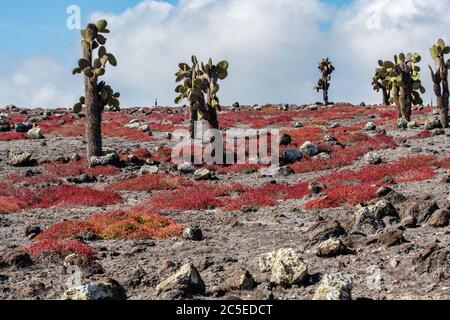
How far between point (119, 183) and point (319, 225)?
14.9 metres

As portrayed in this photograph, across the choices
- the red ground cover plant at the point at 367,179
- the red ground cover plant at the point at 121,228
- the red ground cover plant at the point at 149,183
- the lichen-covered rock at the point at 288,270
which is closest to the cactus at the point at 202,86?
the red ground cover plant at the point at 149,183

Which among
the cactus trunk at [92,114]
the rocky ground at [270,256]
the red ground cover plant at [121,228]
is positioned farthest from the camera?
the cactus trunk at [92,114]

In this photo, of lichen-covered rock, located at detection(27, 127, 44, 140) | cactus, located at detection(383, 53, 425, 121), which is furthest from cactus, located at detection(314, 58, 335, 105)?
lichen-covered rock, located at detection(27, 127, 44, 140)

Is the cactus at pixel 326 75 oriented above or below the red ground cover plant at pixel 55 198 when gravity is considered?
above

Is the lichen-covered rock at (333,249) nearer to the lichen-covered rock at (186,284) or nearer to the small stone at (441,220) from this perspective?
the small stone at (441,220)

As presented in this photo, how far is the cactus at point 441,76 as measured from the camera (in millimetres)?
39312

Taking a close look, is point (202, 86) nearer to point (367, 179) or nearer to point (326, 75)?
point (367, 179)

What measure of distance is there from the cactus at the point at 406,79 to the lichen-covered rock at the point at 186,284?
3751cm

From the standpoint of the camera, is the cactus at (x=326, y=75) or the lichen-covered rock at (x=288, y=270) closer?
the lichen-covered rock at (x=288, y=270)

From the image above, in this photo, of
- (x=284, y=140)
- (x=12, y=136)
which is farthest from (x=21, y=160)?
(x=284, y=140)

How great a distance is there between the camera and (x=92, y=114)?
33375mm

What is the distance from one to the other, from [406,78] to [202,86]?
17978mm

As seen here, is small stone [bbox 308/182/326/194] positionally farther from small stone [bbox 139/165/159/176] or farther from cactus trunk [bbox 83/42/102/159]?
cactus trunk [bbox 83/42/102/159]
